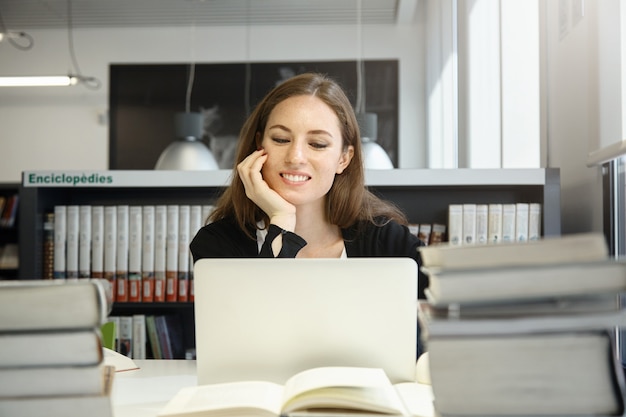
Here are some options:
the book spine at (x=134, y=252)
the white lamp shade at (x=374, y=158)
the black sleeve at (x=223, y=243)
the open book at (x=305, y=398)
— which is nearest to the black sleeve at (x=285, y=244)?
the black sleeve at (x=223, y=243)

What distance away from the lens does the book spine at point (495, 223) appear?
10.1 feet

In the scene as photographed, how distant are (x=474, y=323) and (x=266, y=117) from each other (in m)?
1.50

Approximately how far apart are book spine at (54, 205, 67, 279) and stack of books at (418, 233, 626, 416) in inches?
103

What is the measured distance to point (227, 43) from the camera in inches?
277

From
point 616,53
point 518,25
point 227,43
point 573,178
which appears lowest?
point 573,178

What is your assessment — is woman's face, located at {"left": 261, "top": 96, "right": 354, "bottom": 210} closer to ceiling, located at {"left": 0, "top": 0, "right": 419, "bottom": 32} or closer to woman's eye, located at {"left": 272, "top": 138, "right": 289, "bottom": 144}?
woman's eye, located at {"left": 272, "top": 138, "right": 289, "bottom": 144}

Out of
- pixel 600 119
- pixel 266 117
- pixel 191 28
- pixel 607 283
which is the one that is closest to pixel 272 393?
pixel 607 283

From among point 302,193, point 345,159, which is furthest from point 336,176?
point 302,193

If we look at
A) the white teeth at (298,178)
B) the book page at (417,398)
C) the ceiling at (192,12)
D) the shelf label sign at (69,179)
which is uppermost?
the ceiling at (192,12)

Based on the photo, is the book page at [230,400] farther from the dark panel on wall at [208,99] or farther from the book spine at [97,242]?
the dark panel on wall at [208,99]

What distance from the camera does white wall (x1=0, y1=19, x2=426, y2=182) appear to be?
690 cm

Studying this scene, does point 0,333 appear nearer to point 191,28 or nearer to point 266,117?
point 266,117

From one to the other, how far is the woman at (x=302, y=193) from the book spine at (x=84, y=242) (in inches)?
41.6

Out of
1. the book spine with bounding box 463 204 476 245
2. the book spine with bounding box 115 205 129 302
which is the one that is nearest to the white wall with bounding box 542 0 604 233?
the book spine with bounding box 463 204 476 245
